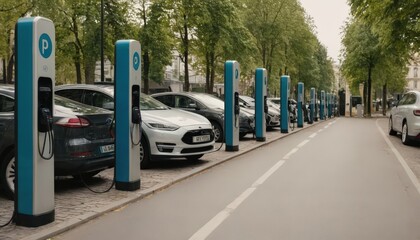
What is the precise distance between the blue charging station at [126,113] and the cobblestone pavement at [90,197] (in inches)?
9.6

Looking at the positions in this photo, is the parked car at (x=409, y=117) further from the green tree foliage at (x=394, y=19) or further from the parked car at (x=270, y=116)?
the parked car at (x=270, y=116)

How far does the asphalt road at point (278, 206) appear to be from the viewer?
17.0 feet

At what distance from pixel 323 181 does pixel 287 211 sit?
2.39m

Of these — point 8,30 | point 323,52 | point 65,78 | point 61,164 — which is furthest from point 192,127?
point 323,52

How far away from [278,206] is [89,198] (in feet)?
8.37

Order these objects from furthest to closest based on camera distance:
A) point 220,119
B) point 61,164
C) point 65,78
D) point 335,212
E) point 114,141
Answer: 1. point 65,78
2. point 220,119
3. point 114,141
4. point 61,164
5. point 335,212

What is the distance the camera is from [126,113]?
24.0 feet

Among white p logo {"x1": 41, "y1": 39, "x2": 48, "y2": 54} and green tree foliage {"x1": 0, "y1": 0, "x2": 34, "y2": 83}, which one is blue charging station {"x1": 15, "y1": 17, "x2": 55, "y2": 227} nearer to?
white p logo {"x1": 41, "y1": 39, "x2": 48, "y2": 54}

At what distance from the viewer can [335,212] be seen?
239 inches

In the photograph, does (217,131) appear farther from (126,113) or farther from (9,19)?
(9,19)

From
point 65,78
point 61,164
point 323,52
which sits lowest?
point 61,164

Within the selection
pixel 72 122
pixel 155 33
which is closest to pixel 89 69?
pixel 155 33

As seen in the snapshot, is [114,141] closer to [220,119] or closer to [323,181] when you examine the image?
[323,181]

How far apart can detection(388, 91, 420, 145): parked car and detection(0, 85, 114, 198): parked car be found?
32.5 ft
